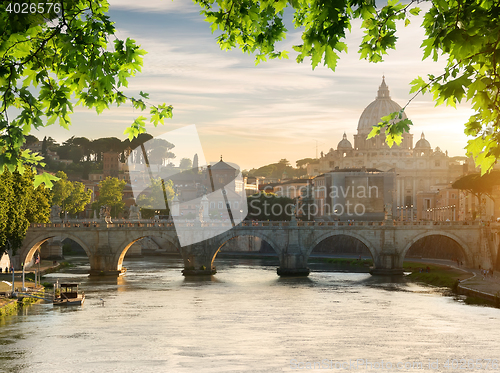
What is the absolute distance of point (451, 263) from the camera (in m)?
72.7

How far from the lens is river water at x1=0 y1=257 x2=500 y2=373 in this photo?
27.1 meters

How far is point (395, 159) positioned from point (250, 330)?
5615 inches

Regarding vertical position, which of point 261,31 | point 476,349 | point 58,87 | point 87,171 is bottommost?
point 476,349

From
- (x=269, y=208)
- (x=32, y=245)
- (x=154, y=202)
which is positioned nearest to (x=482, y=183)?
(x=269, y=208)

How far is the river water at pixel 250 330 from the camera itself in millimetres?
27141

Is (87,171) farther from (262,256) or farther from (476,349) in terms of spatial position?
(476,349)

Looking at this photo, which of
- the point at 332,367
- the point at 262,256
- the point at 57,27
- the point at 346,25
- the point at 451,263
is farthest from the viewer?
the point at 262,256

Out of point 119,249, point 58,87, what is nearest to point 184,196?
point 119,249

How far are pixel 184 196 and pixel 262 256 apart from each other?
42.4m

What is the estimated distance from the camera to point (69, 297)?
44062mm

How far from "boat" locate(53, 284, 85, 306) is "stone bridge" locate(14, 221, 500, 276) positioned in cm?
1886

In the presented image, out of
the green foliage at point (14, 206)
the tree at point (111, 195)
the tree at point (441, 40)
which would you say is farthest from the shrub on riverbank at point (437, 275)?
the tree at point (111, 195)

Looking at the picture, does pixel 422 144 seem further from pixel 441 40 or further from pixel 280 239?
pixel 441 40

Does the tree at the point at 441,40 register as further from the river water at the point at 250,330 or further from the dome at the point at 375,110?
the dome at the point at 375,110
